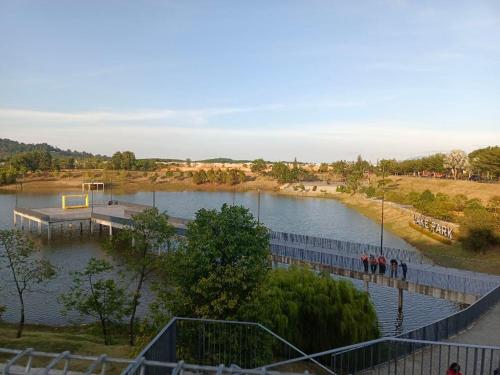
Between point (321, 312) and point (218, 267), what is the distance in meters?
8.77

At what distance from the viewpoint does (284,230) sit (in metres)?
57.7

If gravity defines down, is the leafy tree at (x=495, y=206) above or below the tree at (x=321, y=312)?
above

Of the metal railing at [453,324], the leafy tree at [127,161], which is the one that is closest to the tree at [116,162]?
the leafy tree at [127,161]

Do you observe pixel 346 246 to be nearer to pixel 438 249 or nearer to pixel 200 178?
pixel 438 249

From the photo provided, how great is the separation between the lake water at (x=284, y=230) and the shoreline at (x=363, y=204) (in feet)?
7.34

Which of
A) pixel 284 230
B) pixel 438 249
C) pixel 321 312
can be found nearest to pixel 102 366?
pixel 321 312

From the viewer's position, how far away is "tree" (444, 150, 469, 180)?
4378 inches

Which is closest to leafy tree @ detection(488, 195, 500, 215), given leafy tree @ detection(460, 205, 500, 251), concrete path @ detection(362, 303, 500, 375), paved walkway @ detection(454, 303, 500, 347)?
leafy tree @ detection(460, 205, 500, 251)

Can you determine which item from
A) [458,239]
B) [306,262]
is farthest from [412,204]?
[306,262]

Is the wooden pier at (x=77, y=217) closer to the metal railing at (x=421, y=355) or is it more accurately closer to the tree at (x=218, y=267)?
the tree at (x=218, y=267)

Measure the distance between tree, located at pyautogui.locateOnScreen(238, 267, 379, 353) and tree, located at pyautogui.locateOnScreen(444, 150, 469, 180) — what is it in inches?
3871

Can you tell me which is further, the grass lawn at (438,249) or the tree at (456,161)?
the tree at (456,161)

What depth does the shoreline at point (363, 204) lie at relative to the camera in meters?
40.7

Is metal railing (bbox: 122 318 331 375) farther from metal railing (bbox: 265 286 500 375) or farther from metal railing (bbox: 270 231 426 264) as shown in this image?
metal railing (bbox: 270 231 426 264)
